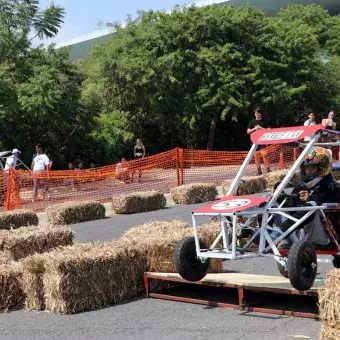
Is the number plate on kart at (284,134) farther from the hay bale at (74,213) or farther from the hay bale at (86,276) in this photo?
the hay bale at (74,213)

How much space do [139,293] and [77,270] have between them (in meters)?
0.94

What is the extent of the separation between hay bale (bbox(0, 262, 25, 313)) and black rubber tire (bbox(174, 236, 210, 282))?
1.98 metres

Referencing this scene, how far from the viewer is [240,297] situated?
6375 mm

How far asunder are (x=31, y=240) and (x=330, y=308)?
506 centimetres

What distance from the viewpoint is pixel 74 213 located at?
14.8 meters

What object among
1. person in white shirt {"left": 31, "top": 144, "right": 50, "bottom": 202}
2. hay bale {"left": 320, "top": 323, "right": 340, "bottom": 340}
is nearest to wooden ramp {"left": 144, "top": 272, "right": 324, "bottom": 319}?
hay bale {"left": 320, "top": 323, "right": 340, "bottom": 340}

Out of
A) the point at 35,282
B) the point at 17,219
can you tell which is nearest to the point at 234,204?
the point at 35,282

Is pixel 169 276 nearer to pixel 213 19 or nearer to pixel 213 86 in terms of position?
pixel 213 86

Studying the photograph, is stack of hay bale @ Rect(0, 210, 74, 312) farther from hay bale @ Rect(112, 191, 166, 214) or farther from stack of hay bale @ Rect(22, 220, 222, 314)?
hay bale @ Rect(112, 191, 166, 214)

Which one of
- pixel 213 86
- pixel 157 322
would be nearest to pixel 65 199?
pixel 157 322

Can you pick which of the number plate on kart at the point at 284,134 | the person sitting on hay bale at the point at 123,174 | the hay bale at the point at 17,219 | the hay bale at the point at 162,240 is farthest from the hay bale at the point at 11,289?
the person sitting on hay bale at the point at 123,174

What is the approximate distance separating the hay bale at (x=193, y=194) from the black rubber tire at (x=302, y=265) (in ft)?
36.1

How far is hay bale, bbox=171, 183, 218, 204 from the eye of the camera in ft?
55.6

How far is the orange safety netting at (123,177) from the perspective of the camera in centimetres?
1736
